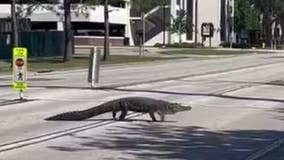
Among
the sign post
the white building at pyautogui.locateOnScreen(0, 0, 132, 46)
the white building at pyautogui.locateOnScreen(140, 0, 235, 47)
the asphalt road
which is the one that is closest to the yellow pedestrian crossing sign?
the sign post

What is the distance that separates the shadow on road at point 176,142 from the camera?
11.3m

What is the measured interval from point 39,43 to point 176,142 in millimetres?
44669

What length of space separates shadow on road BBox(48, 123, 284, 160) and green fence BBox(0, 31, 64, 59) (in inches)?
1519

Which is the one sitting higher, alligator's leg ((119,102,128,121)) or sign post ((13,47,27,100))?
sign post ((13,47,27,100))

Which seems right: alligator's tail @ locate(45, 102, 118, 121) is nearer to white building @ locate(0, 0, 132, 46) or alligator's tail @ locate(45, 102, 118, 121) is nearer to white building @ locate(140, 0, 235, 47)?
white building @ locate(0, 0, 132, 46)

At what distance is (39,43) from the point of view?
185 feet

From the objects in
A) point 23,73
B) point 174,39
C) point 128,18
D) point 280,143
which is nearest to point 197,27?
point 174,39

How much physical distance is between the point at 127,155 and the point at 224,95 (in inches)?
469

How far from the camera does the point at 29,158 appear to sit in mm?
10641

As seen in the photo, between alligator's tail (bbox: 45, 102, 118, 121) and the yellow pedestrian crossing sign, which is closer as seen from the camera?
alligator's tail (bbox: 45, 102, 118, 121)

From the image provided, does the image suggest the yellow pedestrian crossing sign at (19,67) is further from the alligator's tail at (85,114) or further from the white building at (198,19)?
the white building at (198,19)

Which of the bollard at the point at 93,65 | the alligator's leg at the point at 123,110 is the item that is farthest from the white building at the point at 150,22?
the alligator's leg at the point at 123,110

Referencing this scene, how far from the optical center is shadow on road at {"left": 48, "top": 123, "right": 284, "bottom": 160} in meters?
11.3

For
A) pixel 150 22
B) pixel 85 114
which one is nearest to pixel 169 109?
pixel 85 114
